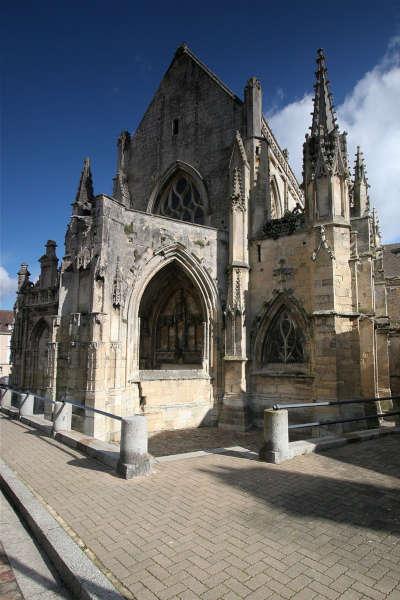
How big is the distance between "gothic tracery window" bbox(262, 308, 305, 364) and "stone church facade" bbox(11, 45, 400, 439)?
35mm

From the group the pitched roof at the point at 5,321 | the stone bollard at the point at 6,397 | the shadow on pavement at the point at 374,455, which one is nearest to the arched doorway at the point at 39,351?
the stone bollard at the point at 6,397

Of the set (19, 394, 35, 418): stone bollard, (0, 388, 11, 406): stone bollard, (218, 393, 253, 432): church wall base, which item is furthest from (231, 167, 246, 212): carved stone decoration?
(0, 388, 11, 406): stone bollard

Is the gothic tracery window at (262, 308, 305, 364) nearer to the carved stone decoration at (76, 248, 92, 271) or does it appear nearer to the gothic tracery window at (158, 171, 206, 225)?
the gothic tracery window at (158, 171, 206, 225)

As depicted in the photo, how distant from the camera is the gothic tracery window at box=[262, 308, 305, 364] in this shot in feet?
38.4

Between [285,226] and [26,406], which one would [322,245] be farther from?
[26,406]

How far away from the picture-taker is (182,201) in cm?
1584

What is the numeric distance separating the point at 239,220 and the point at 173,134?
5.92m

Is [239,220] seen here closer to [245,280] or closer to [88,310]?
[245,280]

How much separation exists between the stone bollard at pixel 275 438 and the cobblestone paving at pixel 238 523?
210 mm

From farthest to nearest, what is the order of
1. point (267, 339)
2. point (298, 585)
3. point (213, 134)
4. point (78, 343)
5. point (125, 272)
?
point (213, 134), point (267, 339), point (125, 272), point (78, 343), point (298, 585)

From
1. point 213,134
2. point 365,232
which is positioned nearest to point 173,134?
point 213,134

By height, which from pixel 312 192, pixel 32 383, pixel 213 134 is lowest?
pixel 32 383

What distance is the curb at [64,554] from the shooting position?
2.71 metres

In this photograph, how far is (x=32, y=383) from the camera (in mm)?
19766
